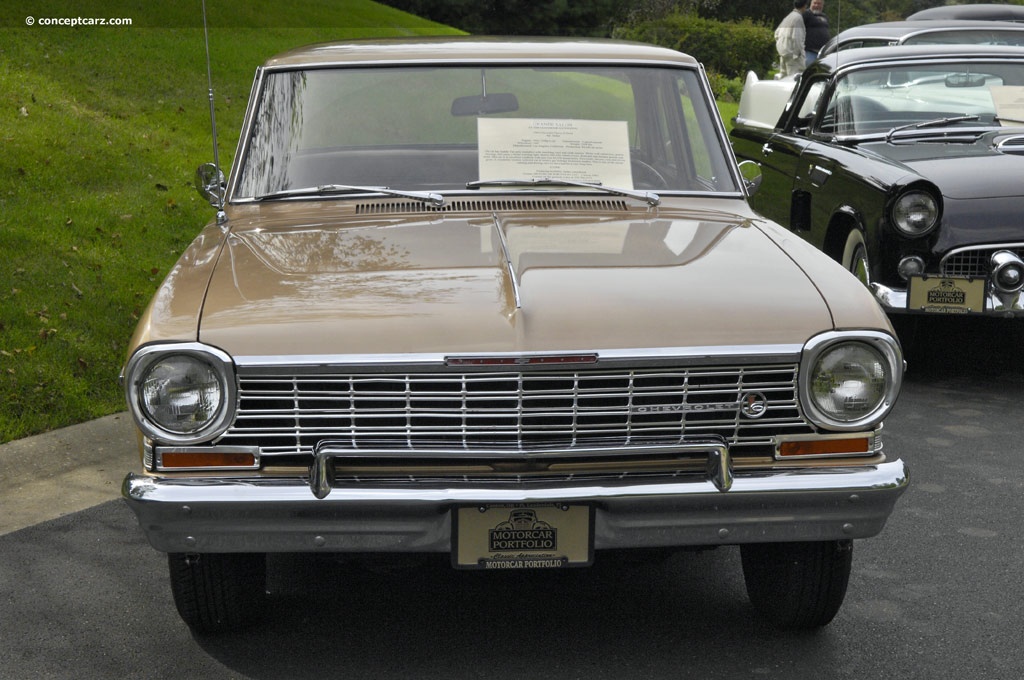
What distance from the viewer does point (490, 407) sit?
9.79 ft

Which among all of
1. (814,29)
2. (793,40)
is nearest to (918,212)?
(793,40)

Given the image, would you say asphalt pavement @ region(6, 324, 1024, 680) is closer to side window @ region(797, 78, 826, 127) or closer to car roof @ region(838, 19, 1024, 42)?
side window @ region(797, 78, 826, 127)

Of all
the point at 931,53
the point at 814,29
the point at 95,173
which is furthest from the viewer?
the point at 814,29

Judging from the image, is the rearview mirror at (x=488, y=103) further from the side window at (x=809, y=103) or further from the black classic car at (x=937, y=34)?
the black classic car at (x=937, y=34)

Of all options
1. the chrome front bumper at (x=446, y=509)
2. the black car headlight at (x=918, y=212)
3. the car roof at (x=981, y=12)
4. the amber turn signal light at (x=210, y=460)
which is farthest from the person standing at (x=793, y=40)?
the amber turn signal light at (x=210, y=460)

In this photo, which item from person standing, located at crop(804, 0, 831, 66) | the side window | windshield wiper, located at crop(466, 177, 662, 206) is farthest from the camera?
person standing, located at crop(804, 0, 831, 66)

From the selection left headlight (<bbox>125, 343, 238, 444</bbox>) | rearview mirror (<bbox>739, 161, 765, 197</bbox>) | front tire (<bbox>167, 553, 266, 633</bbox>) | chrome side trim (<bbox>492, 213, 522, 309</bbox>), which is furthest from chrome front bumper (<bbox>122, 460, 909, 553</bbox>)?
rearview mirror (<bbox>739, 161, 765, 197</bbox>)

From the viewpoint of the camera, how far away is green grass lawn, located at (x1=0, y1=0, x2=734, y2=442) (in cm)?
631

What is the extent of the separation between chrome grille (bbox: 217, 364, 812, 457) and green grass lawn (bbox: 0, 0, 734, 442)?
2941mm

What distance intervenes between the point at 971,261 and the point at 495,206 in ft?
10.4

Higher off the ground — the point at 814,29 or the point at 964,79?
the point at 814,29

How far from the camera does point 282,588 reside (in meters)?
3.90

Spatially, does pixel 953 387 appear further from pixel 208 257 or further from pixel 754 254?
pixel 208 257

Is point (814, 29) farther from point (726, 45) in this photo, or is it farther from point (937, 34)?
point (726, 45)
